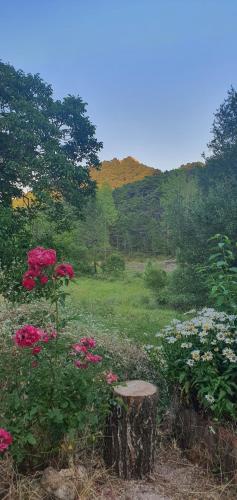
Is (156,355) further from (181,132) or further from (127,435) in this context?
(181,132)

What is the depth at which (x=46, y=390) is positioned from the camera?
204 cm

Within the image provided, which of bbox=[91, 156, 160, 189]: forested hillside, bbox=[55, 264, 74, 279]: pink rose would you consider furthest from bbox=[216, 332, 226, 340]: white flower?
bbox=[91, 156, 160, 189]: forested hillside

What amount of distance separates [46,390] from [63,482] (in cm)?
54

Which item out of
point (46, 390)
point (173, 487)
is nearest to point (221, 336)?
point (173, 487)

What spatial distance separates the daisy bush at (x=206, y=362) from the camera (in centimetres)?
253

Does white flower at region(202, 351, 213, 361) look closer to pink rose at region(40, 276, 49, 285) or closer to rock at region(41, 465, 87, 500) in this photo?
rock at region(41, 465, 87, 500)

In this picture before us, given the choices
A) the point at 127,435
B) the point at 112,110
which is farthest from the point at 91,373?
the point at 112,110

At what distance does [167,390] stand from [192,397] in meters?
0.40

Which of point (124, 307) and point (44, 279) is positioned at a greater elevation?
point (44, 279)

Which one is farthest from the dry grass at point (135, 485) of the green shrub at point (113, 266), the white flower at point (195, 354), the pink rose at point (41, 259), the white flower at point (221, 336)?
the green shrub at point (113, 266)

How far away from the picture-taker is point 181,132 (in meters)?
14.0

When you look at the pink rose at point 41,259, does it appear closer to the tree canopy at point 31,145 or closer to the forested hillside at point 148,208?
the tree canopy at point 31,145

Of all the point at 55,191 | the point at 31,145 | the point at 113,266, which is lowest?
the point at 113,266

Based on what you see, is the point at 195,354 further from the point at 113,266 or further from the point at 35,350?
the point at 113,266
